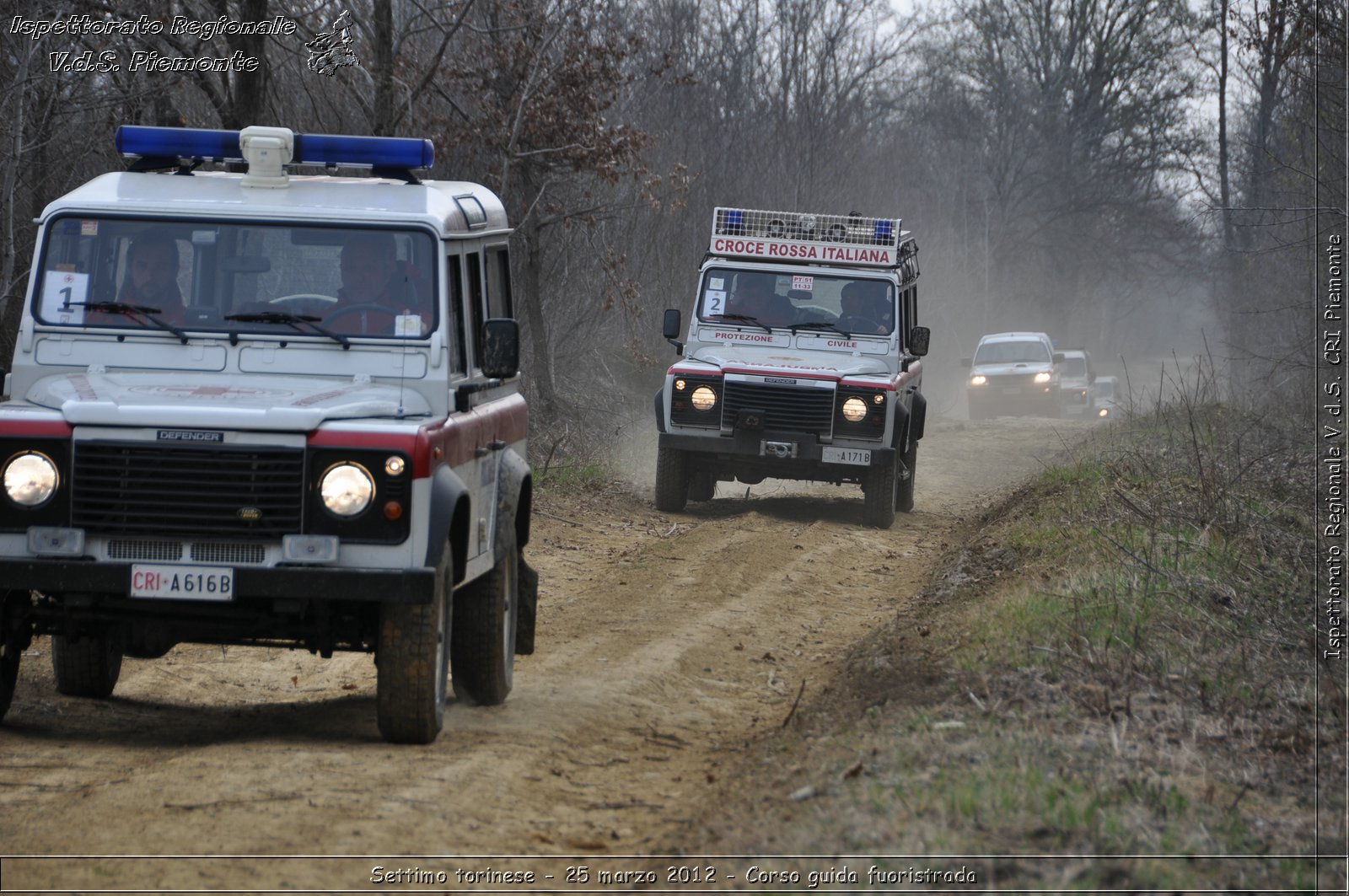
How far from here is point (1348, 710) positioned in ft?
18.4

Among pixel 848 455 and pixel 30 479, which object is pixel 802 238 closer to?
pixel 848 455

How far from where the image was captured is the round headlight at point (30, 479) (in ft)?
17.9

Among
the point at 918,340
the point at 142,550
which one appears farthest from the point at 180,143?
the point at 918,340

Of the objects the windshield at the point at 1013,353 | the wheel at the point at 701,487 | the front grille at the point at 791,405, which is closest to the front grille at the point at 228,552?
the front grille at the point at 791,405

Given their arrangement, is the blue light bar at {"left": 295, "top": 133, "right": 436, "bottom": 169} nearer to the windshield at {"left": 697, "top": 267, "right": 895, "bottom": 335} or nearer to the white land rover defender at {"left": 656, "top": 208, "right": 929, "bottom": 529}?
the white land rover defender at {"left": 656, "top": 208, "right": 929, "bottom": 529}

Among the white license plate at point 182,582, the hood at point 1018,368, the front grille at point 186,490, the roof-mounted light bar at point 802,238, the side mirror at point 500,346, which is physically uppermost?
the roof-mounted light bar at point 802,238

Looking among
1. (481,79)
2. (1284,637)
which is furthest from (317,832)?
(481,79)

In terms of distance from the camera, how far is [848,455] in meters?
13.7

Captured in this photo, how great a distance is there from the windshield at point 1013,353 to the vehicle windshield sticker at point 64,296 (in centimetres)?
2524

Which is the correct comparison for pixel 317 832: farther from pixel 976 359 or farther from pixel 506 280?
pixel 976 359

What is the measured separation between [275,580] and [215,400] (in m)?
0.78

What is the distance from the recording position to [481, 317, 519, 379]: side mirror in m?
6.45

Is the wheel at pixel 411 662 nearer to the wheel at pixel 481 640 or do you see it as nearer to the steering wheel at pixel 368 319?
the wheel at pixel 481 640

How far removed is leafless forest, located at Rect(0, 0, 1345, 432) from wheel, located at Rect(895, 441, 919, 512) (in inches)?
156
